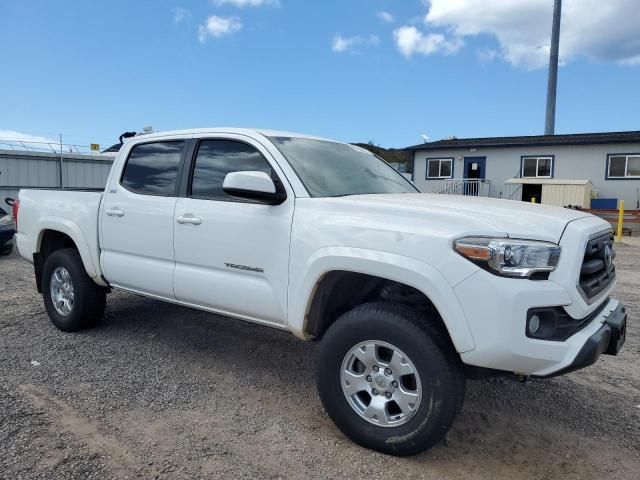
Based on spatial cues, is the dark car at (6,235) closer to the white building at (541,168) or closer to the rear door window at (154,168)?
the rear door window at (154,168)

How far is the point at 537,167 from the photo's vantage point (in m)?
24.6

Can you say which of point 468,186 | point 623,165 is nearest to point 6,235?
point 468,186

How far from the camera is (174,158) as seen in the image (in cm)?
434

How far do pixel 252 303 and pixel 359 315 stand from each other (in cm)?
86

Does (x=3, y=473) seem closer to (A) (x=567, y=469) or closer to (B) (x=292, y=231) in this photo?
(B) (x=292, y=231)

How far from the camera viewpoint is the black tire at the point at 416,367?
9.02 feet

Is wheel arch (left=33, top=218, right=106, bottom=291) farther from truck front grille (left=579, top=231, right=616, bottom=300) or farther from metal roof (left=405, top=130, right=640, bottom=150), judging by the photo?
metal roof (left=405, top=130, right=640, bottom=150)

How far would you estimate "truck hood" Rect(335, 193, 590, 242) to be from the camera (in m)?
2.71

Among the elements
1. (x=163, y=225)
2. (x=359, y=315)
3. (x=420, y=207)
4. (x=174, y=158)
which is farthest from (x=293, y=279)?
(x=174, y=158)

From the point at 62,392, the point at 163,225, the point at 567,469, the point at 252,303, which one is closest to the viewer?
the point at 567,469

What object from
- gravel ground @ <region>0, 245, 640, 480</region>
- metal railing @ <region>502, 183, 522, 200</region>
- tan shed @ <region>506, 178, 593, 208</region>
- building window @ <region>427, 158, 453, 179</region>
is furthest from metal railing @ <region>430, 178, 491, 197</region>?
gravel ground @ <region>0, 245, 640, 480</region>

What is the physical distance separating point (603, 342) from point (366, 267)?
1315 millimetres

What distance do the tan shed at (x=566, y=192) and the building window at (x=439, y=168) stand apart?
4.63m

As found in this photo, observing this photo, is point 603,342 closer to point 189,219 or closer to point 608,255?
point 608,255
